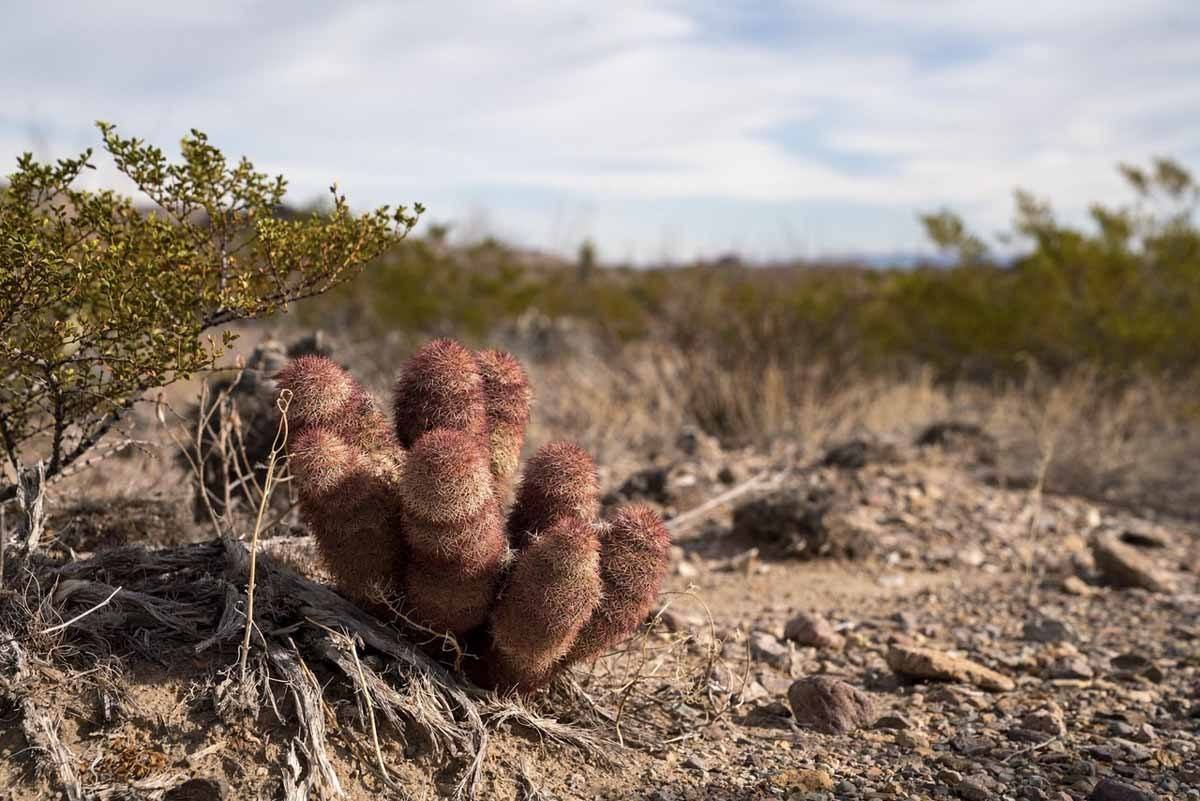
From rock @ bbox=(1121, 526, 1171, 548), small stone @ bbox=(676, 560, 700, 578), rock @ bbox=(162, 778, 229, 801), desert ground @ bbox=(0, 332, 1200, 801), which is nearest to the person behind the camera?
rock @ bbox=(162, 778, 229, 801)

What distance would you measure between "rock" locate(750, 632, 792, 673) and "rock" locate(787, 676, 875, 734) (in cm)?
49

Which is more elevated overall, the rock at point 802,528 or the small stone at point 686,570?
the rock at point 802,528

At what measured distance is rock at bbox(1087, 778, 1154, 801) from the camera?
298cm

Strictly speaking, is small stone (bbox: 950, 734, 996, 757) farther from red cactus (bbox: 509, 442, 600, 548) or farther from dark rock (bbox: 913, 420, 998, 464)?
dark rock (bbox: 913, 420, 998, 464)

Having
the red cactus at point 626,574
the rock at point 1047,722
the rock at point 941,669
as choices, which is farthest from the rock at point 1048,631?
the red cactus at point 626,574

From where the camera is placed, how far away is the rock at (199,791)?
8.34 feet

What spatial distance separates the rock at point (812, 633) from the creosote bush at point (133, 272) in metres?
2.42

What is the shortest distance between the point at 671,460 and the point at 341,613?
4.95m

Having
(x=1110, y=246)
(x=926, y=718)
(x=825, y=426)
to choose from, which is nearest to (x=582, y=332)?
(x=1110, y=246)

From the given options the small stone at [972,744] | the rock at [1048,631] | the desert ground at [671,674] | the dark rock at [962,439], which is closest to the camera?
the desert ground at [671,674]

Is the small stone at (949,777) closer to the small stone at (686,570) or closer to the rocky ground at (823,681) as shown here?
the rocky ground at (823,681)

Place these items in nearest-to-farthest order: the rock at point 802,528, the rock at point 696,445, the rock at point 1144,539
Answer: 1. the rock at point 802,528
2. the rock at point 1144,539
3. the rock at point 696,445

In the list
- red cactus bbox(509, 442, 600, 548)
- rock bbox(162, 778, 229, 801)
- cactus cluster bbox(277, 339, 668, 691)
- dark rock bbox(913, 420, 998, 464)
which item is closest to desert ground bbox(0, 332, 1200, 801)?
rock bbox(162, 778, 229, 801)

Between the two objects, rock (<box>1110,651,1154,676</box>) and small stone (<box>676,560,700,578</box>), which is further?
small stone (<box>676,560,700,578</box>)
